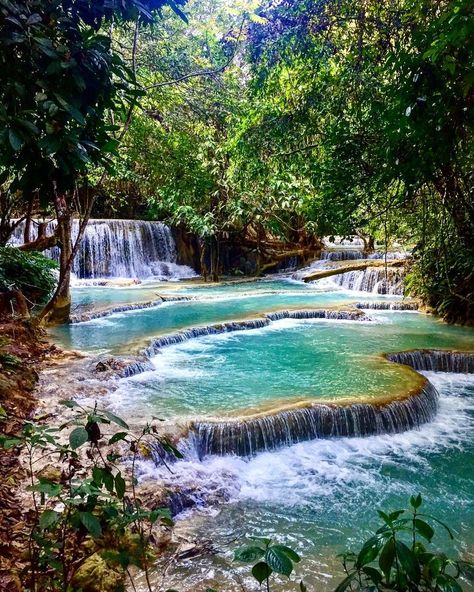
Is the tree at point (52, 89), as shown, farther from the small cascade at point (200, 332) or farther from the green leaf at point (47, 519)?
the small cascade at point (200, 332)

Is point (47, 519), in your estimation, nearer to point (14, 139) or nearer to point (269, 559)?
point (269, 559)

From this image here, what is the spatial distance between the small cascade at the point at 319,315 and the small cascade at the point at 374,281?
451cm

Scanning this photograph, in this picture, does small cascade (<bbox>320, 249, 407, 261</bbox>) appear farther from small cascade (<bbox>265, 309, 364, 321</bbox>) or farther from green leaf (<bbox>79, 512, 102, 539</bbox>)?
green leaf (<bbox>79, 512, 102, 539</bbox>)

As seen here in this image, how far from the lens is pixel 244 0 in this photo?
8.77 metres

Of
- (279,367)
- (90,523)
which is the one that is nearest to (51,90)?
(90,523)

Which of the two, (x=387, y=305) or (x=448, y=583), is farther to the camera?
(x=387, y=305)

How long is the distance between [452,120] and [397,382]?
3.87 metres

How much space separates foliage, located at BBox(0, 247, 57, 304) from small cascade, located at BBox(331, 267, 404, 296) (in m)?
10.5

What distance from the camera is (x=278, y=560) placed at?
1.53 metres

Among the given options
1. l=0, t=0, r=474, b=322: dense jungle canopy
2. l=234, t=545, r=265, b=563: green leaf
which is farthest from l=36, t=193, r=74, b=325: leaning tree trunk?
l=234, t=545, r=265, b=563: green leaf

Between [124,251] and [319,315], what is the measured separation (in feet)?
38.4

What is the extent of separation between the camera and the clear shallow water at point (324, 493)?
3.58 meters

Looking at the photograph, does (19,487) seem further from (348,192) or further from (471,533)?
(348,192)

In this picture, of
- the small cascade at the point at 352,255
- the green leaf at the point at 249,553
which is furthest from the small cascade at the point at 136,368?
the small cascade at the point at 352,255
